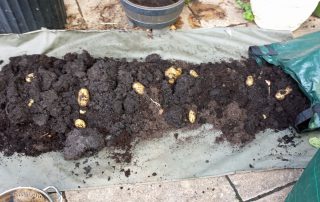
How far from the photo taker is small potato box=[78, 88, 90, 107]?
238cm

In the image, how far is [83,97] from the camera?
2383 mm

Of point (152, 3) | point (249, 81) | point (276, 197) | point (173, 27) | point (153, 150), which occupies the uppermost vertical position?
point (152, 3)

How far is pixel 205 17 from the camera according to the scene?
326cm

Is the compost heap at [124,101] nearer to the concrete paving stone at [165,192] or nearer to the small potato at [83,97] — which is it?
the small potato at [83,97]

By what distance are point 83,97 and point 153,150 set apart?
2.07 ft

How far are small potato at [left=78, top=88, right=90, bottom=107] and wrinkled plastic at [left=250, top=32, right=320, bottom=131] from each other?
4.71 feet

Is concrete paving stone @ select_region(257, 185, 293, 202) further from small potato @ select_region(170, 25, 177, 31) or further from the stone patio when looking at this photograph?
small potato @ select_region(170, 25, 177, 31)

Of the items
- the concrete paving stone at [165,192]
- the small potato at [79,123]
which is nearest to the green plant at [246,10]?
the concrete paving stone at [165,192]

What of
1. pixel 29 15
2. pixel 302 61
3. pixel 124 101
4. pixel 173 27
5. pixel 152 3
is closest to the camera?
pixel 124 101

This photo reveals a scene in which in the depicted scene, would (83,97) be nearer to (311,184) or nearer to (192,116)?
(192,116)

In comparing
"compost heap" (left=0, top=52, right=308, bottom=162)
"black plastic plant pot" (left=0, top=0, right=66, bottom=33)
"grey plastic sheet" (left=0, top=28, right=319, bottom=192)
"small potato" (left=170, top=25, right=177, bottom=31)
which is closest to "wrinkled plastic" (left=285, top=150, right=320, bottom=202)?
"grey plastic sheet" (left=0, top=28, right=319, bottom=192)

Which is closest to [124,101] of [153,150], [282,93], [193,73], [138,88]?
[138,88]

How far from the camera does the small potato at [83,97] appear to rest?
2383 millimetres

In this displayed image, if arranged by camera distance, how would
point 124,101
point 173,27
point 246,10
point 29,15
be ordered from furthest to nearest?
point 246,10 → point 173,27 → point 29,15 → point 124,101
